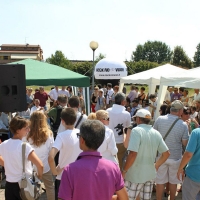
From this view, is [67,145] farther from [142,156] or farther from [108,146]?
[142,156]

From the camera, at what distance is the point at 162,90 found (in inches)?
380

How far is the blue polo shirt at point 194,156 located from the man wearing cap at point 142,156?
0.32 meters

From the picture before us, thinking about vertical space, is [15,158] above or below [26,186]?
above

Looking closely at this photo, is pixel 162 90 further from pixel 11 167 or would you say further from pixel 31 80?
pixel 11 167

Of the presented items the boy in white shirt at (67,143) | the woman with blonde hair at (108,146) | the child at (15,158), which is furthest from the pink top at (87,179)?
the woman with blonde hair at (108,146)

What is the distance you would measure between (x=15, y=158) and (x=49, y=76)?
14.1ft

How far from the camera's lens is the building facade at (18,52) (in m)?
89.9

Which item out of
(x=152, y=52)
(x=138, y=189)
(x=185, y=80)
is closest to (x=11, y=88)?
(x=138, y=189)

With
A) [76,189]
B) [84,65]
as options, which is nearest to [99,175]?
[76,189]

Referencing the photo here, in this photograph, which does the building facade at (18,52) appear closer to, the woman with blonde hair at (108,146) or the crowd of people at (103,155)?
the crowd of people at (103,155)

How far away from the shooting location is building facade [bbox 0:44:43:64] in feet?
295

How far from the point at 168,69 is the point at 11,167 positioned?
10.5 metres

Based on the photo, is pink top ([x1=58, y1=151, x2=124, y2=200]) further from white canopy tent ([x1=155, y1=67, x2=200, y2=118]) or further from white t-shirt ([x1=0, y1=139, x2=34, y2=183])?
white canopy tent ([x1=155, y1=67, x2=200, y2=118])

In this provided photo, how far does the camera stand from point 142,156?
4.07m
